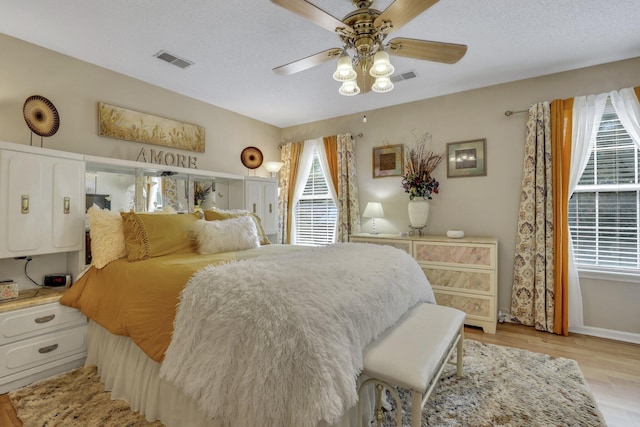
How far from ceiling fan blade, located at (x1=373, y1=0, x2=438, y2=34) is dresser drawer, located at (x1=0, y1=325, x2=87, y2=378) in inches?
121

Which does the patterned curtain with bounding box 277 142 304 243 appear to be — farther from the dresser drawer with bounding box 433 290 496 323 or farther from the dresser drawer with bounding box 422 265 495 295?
the dresser drawer with bounding box 433 290 496 323

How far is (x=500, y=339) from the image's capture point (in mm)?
2838

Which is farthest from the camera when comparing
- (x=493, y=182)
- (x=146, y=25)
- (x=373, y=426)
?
(x=493, y=182)

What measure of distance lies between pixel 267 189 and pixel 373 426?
3299mm

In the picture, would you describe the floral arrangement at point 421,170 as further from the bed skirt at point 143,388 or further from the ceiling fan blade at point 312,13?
the bed skirt at point 143,388

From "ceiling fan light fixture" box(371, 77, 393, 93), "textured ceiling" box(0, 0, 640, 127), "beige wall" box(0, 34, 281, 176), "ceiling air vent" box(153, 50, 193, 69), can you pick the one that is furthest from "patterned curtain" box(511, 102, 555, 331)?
"beige wall" box(0, 34, 281, 176)

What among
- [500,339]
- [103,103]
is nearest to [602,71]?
[500,339]

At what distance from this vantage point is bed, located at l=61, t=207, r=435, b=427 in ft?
3.73

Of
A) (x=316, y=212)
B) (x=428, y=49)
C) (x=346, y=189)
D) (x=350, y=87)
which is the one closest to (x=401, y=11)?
(x=428, y=49)

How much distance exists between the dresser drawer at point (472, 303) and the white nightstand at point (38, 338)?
3.39m

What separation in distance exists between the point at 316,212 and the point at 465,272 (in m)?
2.42

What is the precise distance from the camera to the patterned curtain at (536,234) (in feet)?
9.91

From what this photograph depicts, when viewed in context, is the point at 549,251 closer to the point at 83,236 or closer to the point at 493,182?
the point at 493,182

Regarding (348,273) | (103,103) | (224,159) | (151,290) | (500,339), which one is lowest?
(500,339)
